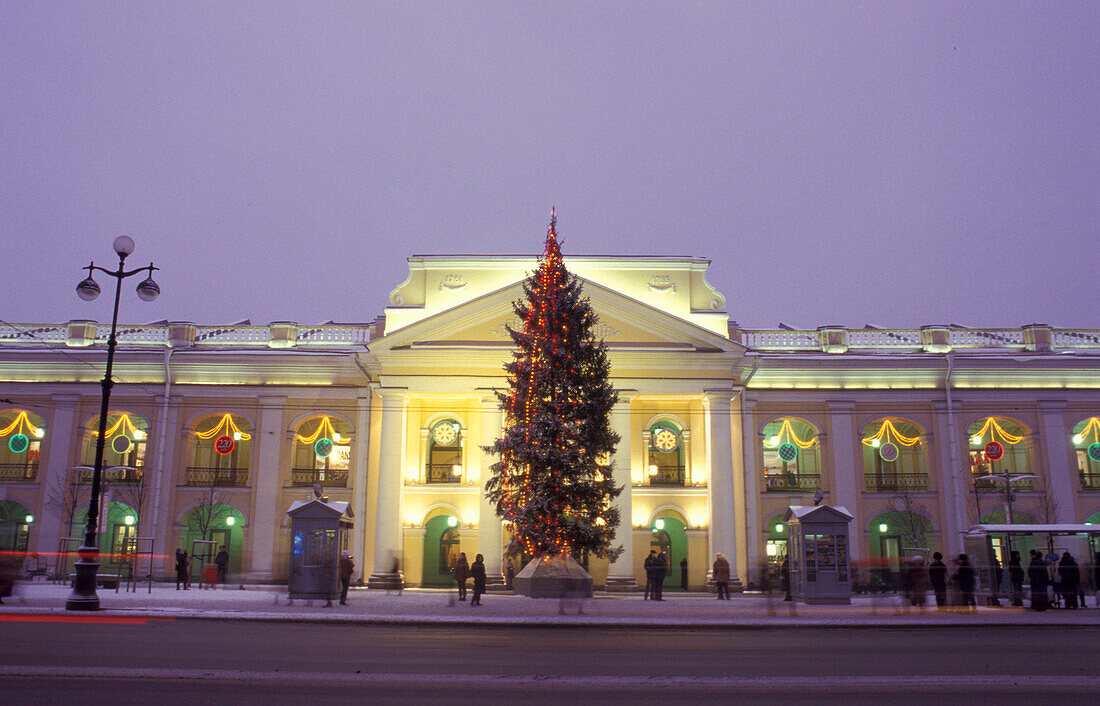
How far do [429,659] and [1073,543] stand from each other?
72.7 ft

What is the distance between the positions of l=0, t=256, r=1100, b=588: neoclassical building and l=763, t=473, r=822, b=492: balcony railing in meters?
0.10

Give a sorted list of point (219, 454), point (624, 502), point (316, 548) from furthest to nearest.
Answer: point (219, 454) < point (624, 502) < point (316, 548)

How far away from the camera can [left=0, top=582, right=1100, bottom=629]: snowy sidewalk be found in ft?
59.7

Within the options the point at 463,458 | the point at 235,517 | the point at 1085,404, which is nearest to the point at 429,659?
the point at 463,458

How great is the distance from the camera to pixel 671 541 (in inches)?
1400

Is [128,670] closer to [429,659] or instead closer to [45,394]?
[429,659]

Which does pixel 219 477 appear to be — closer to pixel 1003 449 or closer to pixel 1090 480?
pixel 1003 449

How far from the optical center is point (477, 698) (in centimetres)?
841

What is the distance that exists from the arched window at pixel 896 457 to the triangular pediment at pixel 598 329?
8.02 metres

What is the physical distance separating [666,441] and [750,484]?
389 cm

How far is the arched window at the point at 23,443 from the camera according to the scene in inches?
1464

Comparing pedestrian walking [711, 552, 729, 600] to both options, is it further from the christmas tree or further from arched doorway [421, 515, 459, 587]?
arched doorway [421, 515, 459, 587]

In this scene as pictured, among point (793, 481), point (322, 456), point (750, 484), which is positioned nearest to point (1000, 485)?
point (793, 481)

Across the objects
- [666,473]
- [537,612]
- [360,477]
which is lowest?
[537,612]
